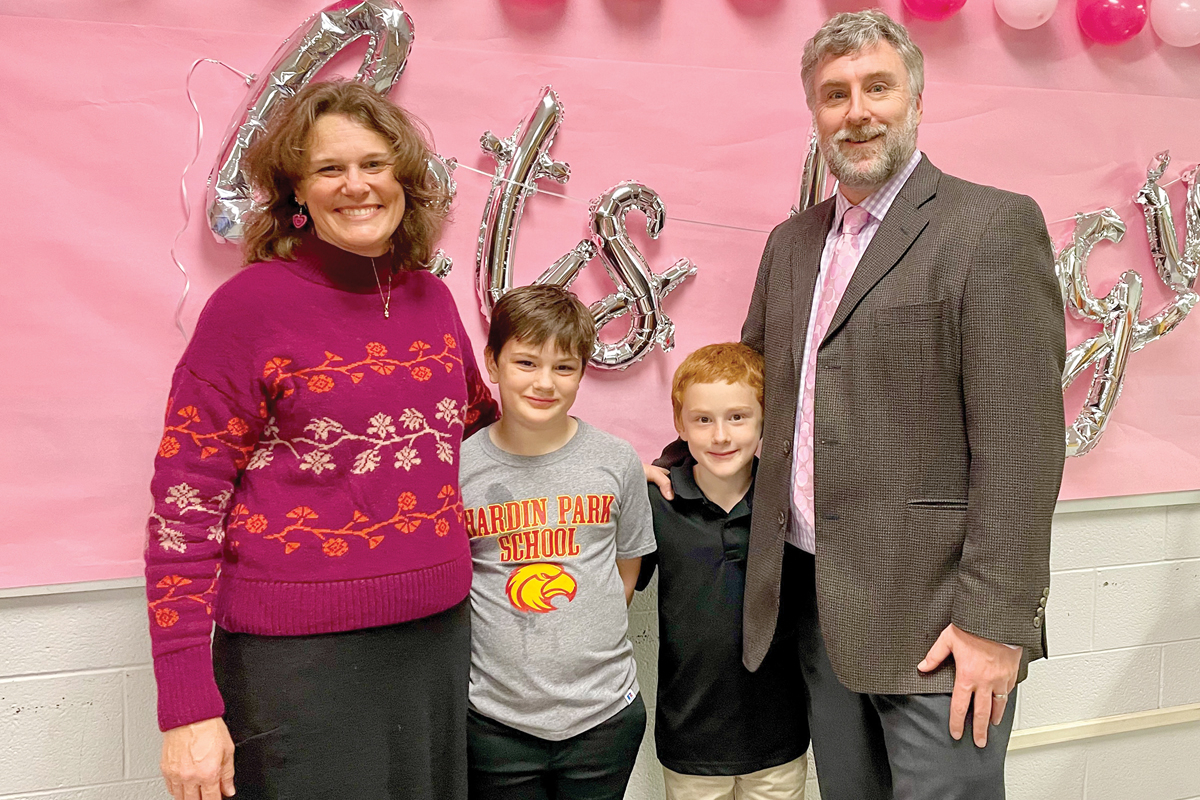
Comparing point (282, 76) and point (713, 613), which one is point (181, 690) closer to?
point (713, 613)

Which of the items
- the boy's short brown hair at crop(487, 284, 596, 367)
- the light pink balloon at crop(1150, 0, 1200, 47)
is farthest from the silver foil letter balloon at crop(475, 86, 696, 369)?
the light pink balloon at crop(1150, 0, 1200, 47)

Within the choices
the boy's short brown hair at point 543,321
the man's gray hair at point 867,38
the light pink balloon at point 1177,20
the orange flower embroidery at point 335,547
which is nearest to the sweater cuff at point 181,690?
the orange flower embroidery at point 335,547

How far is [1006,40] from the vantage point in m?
1.87

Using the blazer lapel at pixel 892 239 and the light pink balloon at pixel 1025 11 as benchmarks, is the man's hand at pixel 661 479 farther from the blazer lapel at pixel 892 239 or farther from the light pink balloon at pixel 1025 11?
the light pink balloon at pixel 1025 11

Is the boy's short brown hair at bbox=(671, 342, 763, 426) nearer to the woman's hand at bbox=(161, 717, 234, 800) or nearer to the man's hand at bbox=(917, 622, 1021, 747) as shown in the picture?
the man's hand at bbox=(917, 622, 1021, 747)

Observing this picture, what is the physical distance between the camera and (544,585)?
135 centimetres

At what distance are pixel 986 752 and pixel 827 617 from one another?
0.28 meters

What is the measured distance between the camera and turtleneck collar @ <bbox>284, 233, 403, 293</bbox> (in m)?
1.17

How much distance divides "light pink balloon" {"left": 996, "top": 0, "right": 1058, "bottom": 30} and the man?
664mm

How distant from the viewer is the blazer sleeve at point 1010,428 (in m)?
1.16

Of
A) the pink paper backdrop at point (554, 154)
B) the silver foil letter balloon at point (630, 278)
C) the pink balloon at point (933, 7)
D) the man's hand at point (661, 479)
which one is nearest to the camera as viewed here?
the pink paper backdrop at point (554, 154)

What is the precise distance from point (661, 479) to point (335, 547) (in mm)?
599

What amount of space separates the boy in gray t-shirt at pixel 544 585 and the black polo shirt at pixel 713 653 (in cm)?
13

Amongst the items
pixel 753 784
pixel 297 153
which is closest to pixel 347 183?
pixel 297 153
